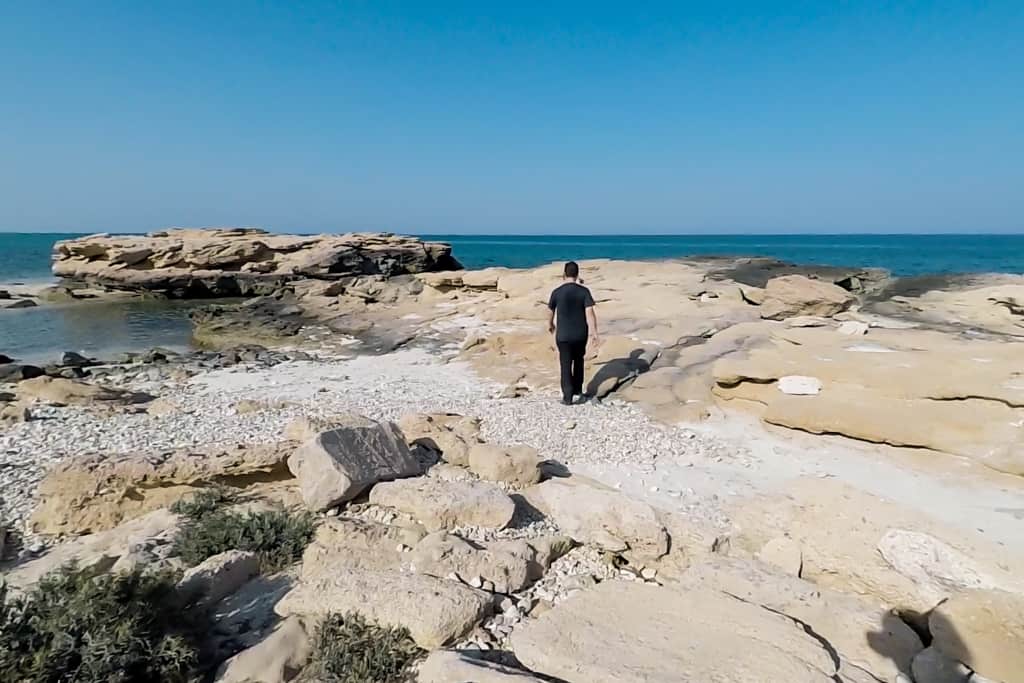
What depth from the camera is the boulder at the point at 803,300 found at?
14.2 m

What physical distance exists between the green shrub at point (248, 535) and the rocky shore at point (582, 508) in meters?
0.02

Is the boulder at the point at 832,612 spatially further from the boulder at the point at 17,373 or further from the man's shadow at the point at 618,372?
the boulder at the point at 17,373

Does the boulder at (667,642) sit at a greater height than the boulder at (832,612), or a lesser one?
greater

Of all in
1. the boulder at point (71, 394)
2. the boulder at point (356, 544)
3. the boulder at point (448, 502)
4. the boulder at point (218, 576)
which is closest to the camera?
the boulder at point (218, 576)

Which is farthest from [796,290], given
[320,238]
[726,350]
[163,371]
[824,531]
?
[320,238]

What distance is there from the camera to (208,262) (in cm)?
3512

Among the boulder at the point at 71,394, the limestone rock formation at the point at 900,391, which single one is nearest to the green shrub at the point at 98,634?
the boulder at the point at 71,394

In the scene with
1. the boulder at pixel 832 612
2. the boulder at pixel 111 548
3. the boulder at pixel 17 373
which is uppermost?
the boulder at pixel 832 612

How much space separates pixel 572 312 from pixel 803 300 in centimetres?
850

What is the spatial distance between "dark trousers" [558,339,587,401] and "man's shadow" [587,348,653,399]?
618 mm

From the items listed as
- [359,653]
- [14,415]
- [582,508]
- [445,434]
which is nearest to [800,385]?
[582,508]

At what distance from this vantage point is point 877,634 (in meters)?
3.86

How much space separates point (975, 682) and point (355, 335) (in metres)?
16.8

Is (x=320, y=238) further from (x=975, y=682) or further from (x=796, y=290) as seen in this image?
(x=975, y=682)
